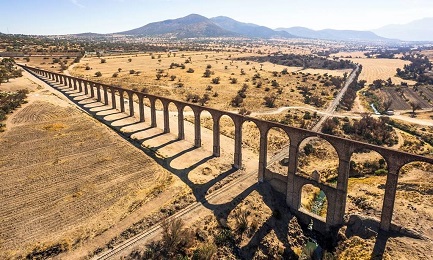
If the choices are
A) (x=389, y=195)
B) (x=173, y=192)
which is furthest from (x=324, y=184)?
(x=173, y=192)

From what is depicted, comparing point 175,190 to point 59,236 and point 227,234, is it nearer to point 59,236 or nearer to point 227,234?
point 227,234

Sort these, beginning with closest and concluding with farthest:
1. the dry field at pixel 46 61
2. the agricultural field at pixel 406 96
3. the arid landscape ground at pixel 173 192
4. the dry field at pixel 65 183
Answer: the arid landscape ground at pixel 173 192, the dry field at pixel 65 183, the agricultural field at pixel 406 96, the dry field at pixel 46 61

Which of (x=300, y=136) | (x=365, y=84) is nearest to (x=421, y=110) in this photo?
(x=365, y=84)

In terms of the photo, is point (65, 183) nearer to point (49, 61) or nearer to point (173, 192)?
point (173, 192)

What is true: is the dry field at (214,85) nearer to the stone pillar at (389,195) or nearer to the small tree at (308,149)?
the small tree at (308,149)

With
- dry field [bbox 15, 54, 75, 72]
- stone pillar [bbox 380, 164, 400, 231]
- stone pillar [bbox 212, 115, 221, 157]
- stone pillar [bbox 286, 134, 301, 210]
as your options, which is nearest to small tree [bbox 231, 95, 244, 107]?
stone pillar [bbox 212, 115, 221, 157]

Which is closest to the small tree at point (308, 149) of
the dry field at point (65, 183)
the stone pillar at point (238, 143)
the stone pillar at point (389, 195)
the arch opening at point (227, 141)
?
the arch opening at point (227, 141)
